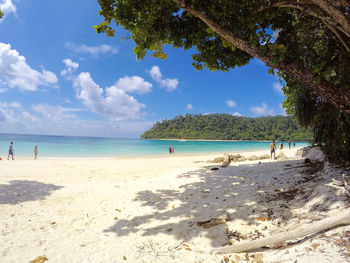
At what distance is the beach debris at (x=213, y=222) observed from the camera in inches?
143

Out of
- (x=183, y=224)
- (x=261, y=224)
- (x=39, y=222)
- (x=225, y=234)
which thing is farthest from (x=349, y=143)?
(x=39, y=222)

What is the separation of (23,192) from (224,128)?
12774cm

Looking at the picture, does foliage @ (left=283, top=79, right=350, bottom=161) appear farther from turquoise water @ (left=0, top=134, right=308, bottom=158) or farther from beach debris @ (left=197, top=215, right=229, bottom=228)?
turquoise water @ (left=0, top=134, right=308, bottom=158)

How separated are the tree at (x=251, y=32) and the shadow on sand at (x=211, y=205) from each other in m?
2.45

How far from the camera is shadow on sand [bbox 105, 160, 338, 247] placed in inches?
145

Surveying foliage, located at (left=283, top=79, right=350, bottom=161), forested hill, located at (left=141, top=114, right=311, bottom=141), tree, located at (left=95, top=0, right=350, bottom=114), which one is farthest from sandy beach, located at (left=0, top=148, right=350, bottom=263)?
forested hill, located at (left=141, top=114, right=311, bottom=141)

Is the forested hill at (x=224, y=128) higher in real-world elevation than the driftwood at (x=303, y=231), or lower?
higher

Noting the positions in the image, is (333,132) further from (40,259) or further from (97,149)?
(97,149)

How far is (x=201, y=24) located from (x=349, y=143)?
5426 millimetres

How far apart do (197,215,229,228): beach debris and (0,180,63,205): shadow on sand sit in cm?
540

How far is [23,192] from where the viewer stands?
6449 millimetres

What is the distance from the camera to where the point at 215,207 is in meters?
4.54

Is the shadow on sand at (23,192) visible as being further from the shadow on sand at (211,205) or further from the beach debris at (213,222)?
the beach debris at (213,222)

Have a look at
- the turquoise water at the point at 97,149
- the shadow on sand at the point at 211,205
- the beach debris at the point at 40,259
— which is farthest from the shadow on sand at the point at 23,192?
the turquoise water at the point at 97,149
